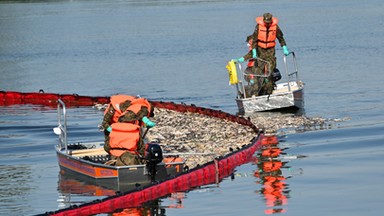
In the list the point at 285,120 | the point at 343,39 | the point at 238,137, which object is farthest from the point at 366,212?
the point at 343,39

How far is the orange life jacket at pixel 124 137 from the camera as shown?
67.9 ft

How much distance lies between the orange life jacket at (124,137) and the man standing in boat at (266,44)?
9.81 meters

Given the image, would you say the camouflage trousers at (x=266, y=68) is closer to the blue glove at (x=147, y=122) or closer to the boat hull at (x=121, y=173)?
the boat hull at (x=121, y=173)

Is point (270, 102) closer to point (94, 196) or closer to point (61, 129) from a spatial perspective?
point (61, 129)

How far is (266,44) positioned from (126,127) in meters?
10.7

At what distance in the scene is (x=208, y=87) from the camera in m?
42.4

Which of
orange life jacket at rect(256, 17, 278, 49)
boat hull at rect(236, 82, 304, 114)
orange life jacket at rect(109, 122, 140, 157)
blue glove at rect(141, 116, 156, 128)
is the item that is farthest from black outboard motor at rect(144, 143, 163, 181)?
orange life jacket at rect(256, 17, 278, 49)

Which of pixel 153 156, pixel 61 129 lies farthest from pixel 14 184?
pixel 153 156

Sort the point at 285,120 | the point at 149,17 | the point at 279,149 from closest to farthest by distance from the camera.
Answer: the point at 279,149
the point at 285,120
the point at 149,17

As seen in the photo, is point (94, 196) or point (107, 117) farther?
point (94, 196)

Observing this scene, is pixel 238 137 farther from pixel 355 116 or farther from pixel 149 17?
pixel 149 17

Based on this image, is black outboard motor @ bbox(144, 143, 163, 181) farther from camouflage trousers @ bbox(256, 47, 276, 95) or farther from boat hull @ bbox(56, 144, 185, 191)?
camouflage trousers @ bbox(256, 47, 276, 95)

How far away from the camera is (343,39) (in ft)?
211

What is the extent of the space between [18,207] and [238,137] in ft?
27.5
